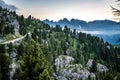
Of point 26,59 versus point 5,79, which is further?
point 5,79

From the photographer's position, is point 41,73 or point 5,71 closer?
point 41,73

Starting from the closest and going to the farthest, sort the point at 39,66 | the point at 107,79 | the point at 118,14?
the point at 118,14, the point at 39,66, the point at 107,79

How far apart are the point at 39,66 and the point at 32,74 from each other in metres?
1.58

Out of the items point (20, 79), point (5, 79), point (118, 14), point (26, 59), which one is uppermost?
point (118, 14)

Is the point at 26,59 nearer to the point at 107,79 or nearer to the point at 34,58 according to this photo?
the point at 34,58

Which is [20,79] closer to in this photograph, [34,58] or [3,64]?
[34,58]

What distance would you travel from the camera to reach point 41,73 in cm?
3847

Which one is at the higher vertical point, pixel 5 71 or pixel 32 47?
pixel 32 47

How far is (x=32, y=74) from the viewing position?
38750mm

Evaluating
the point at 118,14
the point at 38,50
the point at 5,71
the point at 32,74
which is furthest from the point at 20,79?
the point at 5,71

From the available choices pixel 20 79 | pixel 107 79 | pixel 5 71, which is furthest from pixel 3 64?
pixel 20 79

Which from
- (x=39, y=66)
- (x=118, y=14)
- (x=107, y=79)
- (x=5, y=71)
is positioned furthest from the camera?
(x=5, y=71)

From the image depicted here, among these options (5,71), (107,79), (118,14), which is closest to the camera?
(118,14)

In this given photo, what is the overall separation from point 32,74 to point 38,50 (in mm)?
3502
